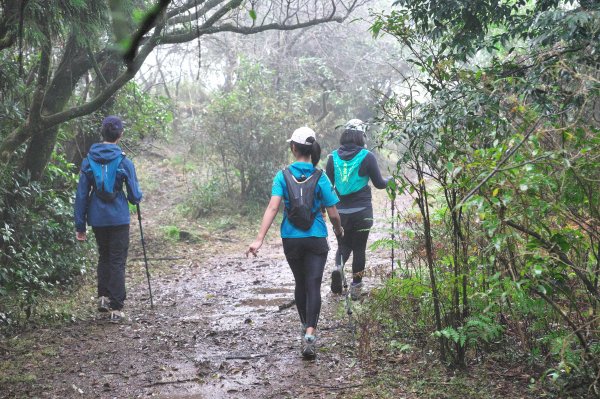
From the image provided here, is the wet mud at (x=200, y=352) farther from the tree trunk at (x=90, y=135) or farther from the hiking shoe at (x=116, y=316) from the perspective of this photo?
the tree trunk at (x=90, y=135)

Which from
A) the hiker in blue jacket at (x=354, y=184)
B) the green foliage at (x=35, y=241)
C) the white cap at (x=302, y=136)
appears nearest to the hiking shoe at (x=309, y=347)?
the white cap at (x=302, y=136)

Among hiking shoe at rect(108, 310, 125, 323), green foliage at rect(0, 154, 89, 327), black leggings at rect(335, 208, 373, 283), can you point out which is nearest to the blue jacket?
green foliage at rect(0, 154, 89, 327)

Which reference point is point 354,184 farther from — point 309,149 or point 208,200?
point 208,200

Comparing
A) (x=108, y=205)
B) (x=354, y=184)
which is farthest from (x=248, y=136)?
(x=108, y=205)

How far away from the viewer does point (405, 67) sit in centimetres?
2748

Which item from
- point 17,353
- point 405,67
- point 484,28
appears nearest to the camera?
point 17,353

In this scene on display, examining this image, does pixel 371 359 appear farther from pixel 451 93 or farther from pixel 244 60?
pixel 244 60

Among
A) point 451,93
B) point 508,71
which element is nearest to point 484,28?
point 508,71

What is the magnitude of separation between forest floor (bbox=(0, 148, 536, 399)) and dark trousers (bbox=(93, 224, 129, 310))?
0.32 m

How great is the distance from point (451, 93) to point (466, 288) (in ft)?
4.90

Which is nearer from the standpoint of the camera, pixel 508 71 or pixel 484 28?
pixel 508 71

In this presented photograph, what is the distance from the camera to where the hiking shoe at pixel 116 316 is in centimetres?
736

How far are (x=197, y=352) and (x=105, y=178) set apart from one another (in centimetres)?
231

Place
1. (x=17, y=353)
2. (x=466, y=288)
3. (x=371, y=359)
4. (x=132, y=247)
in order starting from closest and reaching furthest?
(x=466, y=288) < (x=371, y=359) < (x=17, y=353) < (x=132, y=247)
